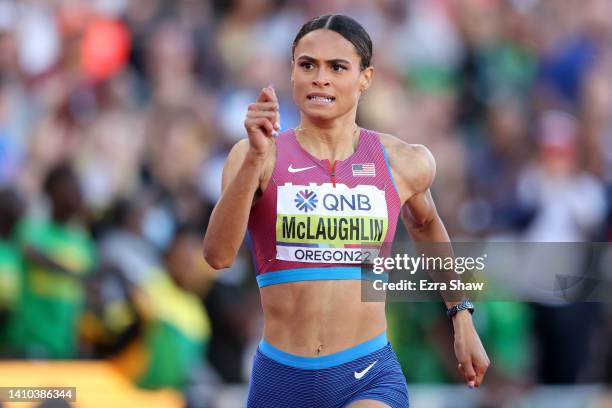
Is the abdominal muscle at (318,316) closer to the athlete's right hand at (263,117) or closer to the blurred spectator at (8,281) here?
the athlete's right hand at (263,117)

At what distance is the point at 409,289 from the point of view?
628 cm

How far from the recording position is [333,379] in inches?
208

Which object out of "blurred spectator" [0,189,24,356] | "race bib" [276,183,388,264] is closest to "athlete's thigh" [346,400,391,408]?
"race bib" [276,183,388,264]

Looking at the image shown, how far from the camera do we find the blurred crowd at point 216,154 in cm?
840

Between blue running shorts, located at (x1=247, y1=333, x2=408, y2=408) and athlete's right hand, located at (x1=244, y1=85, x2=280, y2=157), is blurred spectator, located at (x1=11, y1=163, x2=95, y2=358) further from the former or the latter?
athlete's right hand, located at (x1=244, y1=85, x2=280, y2=157)

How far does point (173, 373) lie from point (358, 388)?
11.0ft

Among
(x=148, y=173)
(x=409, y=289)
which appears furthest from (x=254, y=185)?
(x=148, y=173)

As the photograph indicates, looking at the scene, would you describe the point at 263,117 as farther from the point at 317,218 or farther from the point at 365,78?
the point at 365,78

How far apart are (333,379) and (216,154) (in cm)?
493

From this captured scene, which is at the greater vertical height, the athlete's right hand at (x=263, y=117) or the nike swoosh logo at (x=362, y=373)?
the athlete's right hand at (x=263, y=117)

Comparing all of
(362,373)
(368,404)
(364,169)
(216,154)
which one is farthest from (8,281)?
(368,404)

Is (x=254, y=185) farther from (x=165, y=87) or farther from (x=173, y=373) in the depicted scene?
(x=165, y=87)

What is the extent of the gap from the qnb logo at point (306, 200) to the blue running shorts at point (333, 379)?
26.3 inches

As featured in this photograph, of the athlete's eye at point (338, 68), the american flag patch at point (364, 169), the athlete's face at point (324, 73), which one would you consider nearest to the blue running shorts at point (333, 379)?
the american flag patch at point (364, 169)
